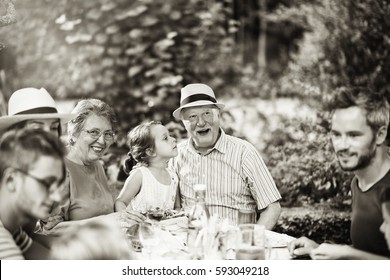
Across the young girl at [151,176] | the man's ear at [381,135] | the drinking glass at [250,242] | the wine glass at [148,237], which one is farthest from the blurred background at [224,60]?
the drinking glass at [250,242]

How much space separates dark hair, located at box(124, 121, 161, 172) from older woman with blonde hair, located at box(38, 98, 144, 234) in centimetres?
12

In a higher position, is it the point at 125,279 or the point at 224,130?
the point at 224,130

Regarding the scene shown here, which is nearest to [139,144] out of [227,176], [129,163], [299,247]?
[129,163]

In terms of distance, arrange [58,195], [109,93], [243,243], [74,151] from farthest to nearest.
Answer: [109,93]
[74,151]
[58,195]
[243,243]

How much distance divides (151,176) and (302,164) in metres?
0.91

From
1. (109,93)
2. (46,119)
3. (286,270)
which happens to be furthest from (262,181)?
(46,119)

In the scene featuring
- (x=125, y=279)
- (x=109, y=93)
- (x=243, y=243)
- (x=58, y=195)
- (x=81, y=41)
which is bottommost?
(x=125, y=279)

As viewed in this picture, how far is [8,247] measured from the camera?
3.12 metres

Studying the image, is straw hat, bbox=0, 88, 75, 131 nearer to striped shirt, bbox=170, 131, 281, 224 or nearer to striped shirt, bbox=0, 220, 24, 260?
striped shirt, bbox=0, 220, 24, 260

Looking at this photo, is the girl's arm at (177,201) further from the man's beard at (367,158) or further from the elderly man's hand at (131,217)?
the man's beard at (367,158)

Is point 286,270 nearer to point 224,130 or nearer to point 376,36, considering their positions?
point 224,130

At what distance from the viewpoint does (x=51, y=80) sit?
12.0 feet

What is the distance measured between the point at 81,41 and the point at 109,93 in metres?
0.37

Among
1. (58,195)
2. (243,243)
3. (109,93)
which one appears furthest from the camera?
(109,93)
